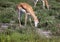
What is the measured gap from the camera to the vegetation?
385 inches

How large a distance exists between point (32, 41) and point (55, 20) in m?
4.77

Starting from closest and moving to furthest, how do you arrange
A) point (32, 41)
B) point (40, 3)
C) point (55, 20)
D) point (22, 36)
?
point (32, 41), point (22, 36), point (55, 20), point (40, 3)

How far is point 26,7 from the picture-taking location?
13.1 metres

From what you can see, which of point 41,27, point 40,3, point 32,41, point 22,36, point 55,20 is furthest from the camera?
point 40,3

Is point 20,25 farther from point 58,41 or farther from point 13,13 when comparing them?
point 58,41

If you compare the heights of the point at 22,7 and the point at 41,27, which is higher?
the point at 22,7

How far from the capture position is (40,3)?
1847cm

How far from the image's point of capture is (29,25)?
13.2 meters

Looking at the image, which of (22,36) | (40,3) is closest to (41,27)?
(22,36)

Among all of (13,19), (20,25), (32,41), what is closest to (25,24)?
(20,25)

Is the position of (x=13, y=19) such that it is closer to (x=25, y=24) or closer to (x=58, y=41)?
(x=25, y=24)

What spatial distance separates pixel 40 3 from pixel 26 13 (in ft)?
17.3

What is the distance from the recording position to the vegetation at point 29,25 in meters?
9.79

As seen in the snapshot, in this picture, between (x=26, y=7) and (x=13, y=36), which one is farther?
(x=26, y=7)
